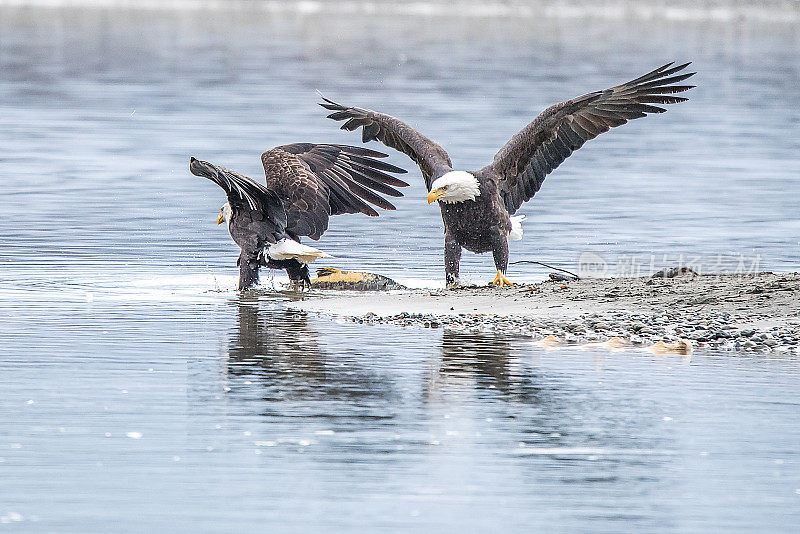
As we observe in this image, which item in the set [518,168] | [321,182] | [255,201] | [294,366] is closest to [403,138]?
[321,182]

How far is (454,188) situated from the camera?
13.3m

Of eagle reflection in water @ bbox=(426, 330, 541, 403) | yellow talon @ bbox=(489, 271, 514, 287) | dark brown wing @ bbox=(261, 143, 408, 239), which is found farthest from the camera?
dark brown wing @ bbox=(261, 143, 408, 239)

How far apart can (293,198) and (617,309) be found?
3.25 metres

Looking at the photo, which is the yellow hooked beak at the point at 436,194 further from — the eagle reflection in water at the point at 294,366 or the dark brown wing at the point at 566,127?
the eagle reflection in water at the point at 294,366

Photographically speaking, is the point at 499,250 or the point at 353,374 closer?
the point at 353,374

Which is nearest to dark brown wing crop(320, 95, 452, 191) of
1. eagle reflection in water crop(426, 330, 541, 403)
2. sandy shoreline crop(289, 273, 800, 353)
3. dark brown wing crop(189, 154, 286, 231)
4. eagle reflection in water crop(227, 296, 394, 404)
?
dark brown wing crop(189, 154, 286, 231)

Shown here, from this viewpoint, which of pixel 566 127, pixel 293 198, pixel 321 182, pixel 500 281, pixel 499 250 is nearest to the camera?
pixel 500 281

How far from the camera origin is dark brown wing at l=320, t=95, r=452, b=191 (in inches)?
560

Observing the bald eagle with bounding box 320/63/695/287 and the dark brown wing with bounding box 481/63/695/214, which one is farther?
the dark brown wing with bounding box 481/63/695/214

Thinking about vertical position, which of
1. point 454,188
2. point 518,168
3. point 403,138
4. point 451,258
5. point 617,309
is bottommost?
point 617,309

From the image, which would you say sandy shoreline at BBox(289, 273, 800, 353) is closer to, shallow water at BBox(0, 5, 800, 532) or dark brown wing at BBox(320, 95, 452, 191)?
shallow water at BBox(0, 5, 800, 532)

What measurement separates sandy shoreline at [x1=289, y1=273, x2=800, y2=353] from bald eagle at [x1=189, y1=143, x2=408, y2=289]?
Answer: 574 millimetres

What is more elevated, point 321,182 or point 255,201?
point 321,182

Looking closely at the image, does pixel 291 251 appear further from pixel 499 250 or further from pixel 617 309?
pixel 617 309
